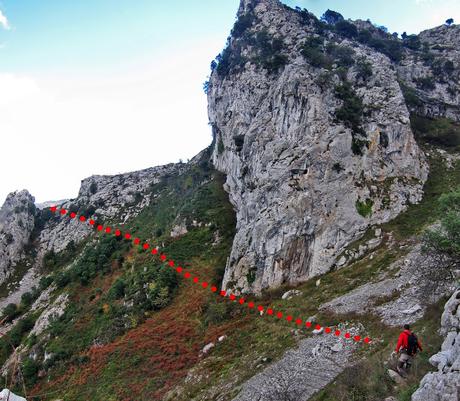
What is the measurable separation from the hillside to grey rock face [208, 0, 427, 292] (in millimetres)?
198

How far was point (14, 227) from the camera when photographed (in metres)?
83.2

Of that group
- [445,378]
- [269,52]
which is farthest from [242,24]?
[445,378]

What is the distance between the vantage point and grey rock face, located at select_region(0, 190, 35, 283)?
253ft

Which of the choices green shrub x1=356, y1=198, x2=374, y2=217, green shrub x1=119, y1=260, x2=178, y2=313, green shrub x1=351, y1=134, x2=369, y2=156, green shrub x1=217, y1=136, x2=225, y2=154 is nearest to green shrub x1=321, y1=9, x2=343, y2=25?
green shrub x1=217, y1=136, x2=225, y2=154

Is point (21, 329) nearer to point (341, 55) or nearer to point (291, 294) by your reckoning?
point (291, 294)

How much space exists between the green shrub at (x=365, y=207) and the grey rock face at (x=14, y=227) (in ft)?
238

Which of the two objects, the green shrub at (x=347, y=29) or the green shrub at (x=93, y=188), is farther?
the green shrub at (x=93, y=188)

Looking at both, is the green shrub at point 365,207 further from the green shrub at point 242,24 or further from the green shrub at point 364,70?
the green shrub at point 242,24

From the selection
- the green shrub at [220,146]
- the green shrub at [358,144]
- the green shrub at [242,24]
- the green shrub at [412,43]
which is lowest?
the green shrub at [358,144]

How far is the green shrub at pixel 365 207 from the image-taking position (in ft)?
125

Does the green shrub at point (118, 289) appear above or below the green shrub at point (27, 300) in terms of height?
above

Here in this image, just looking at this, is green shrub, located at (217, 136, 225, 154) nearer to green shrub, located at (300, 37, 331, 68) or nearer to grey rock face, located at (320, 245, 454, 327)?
green shrub, located at (300, 37, 331, 68)

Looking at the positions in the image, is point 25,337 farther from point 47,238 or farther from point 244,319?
point 47,238

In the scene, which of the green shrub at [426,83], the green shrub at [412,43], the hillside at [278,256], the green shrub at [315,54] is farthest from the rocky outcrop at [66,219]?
the green shrub at [412,43]
